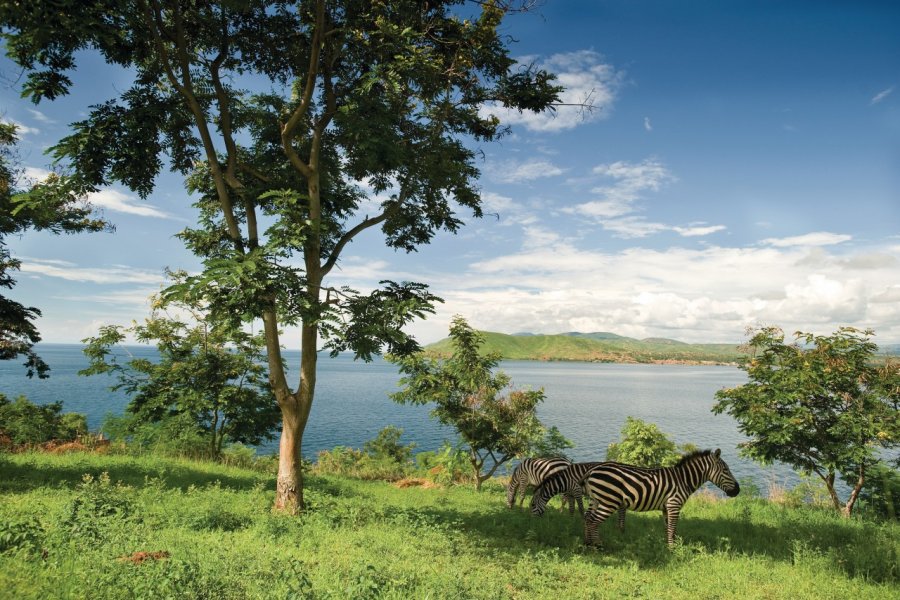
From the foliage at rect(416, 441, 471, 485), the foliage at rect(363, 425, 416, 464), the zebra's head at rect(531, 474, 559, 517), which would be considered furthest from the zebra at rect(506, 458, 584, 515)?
the foliage at rect(363, 425, 416, 464)

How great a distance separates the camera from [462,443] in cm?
1966

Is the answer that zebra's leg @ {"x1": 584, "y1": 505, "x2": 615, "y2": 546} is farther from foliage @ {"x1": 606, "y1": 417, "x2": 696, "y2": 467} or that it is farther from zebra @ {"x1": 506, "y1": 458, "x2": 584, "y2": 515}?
foliage @ {"x1": 606, "y1": 417, "x2": 696, "y2": 467}

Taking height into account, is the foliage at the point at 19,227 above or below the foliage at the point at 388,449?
above

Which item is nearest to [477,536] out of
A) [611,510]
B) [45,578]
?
[611,510]

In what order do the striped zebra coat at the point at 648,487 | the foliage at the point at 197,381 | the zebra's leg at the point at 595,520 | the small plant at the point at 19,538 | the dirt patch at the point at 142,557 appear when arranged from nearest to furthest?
the small plant at the point at 19,538 → the dirt patch at the point at 142,557 → the zebra's leg at the point at 595,520 → the striped zebra coat at the point at 648,487 → the foliage at the point at 197,381

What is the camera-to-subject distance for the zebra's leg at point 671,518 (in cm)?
1052

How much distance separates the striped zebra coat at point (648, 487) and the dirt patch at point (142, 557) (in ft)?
27.6

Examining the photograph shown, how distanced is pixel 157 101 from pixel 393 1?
6378mm

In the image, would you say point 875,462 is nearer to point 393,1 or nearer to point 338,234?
point 338,234

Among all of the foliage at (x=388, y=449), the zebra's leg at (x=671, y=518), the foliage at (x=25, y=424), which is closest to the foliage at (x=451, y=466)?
the foliage at (x=388, y=449)

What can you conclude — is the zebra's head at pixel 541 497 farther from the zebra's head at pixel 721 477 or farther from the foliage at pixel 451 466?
the foliage at pixel 451 466

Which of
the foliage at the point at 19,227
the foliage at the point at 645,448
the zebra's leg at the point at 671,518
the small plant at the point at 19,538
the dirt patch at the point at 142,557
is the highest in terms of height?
the foliage at the point at 19,227

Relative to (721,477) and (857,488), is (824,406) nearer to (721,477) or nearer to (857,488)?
(857,488)

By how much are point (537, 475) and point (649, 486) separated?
341cm
